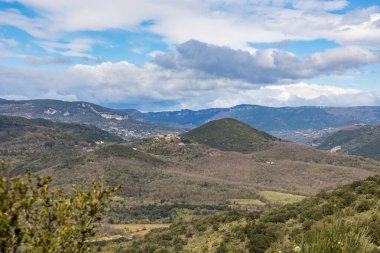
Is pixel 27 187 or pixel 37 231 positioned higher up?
pixel 27 187

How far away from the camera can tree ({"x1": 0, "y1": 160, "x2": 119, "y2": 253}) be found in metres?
11.1

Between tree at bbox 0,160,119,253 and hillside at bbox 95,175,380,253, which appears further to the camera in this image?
hillside at bbox 95,175,380,253

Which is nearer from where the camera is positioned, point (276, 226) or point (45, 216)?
point (45, 216)

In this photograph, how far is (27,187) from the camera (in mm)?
11602

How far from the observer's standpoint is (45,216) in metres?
12.0

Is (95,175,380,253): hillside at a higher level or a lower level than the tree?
lower

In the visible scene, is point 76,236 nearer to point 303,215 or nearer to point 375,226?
point 375,226

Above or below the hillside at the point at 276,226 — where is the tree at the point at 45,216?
above

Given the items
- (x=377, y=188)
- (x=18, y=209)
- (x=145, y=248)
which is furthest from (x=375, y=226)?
(x=145, y=248)

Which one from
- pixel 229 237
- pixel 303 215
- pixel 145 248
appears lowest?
pixel 145 248

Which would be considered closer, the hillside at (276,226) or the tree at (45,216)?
the tree at (45,216)

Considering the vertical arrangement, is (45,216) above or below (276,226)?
above

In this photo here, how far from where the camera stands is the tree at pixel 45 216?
11078 millimetres

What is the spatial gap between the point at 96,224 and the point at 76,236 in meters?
0.79
